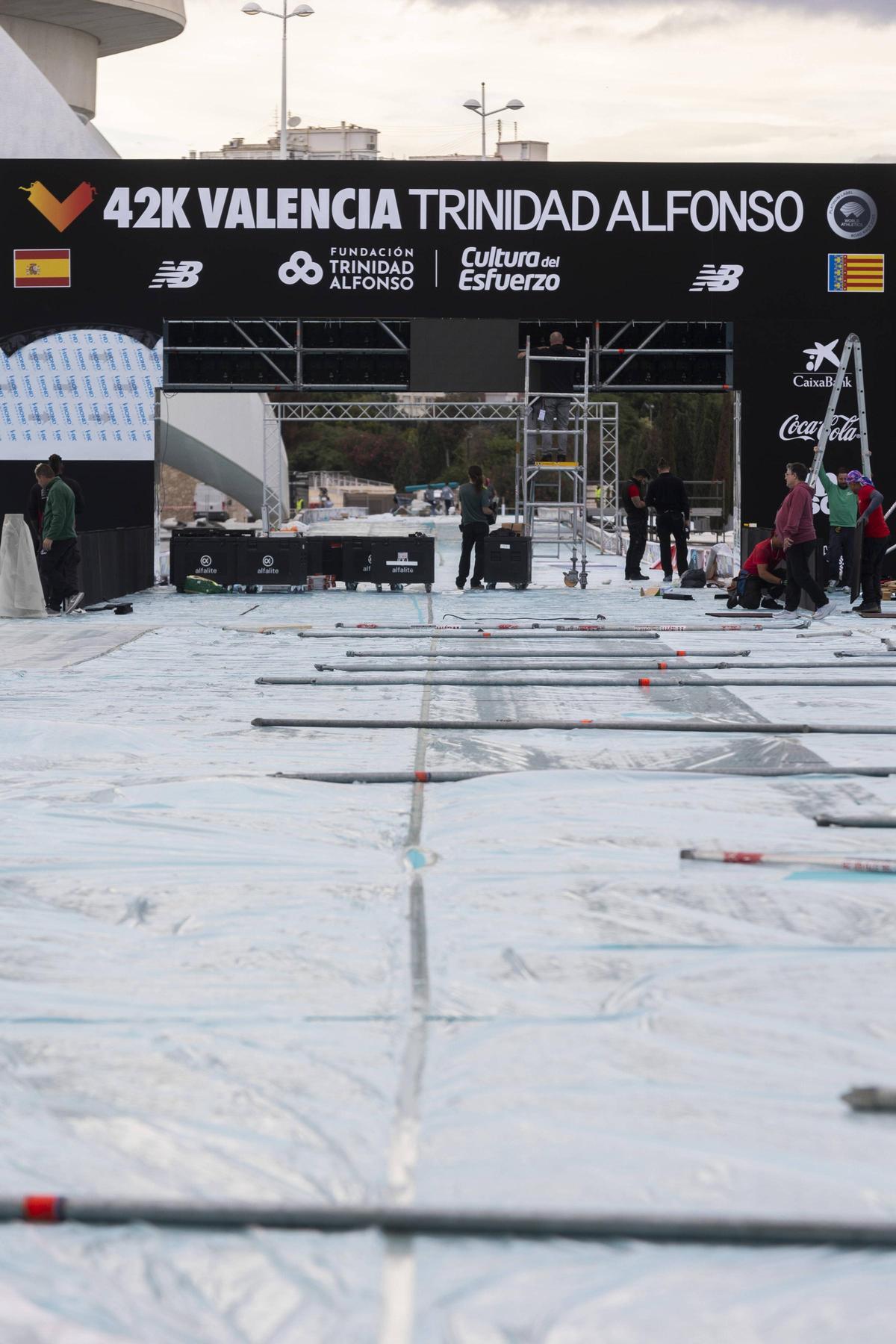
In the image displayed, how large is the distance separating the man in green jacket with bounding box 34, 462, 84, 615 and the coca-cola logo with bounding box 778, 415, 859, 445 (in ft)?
33.2

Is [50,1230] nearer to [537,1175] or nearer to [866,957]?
[537,1175]

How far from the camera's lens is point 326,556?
21359 mm

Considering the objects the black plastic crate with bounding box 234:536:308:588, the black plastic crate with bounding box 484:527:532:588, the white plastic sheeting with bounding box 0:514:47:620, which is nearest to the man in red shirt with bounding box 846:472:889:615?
the black plastic crate with bounding box 484:527:532:588

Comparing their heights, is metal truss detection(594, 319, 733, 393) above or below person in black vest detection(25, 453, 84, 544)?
above

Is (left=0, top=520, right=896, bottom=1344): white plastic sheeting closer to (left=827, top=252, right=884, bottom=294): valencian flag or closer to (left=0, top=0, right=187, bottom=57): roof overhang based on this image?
(left=827, top=252, right=884, bottom=294): valencian flag

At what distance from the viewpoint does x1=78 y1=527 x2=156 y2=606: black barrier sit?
18312 mm

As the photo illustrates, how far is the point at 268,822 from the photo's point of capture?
6328 millimetres

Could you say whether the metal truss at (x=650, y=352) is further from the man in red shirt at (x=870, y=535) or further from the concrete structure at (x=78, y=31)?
the concrete structure at (x=78, y=31)

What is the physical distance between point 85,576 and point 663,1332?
16415 mm

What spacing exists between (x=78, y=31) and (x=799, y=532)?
55.4 meters

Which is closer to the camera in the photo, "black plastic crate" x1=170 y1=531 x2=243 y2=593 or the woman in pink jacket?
the woman in pink jacket

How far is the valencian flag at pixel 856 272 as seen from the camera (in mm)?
21984

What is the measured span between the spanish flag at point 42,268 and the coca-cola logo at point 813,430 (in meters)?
10.1

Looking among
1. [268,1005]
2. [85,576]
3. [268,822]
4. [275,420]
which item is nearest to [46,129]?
[275,420]
